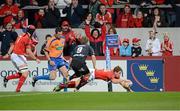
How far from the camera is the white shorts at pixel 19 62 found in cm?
2327

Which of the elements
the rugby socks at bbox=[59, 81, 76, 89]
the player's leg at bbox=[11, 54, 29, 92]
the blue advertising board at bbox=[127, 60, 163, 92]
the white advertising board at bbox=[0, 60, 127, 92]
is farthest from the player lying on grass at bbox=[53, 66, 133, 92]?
the player's leg at bbox=[11, 54, 29, 92]

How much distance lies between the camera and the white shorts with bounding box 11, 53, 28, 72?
23.3 metres

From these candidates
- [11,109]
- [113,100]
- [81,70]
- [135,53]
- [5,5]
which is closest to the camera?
[11,109]

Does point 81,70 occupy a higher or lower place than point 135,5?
lower

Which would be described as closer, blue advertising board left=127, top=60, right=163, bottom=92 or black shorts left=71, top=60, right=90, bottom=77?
black shorts left=71, top=60, right=90, bottom=77

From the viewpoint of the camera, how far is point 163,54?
2542cm

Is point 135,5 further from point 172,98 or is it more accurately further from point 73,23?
point 172,98

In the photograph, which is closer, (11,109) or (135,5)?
(11,109)

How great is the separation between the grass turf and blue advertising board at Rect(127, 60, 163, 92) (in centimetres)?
619

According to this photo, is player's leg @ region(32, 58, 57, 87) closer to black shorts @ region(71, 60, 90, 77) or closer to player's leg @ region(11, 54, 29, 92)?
player's leg @ region(11, 54, 29, 92)

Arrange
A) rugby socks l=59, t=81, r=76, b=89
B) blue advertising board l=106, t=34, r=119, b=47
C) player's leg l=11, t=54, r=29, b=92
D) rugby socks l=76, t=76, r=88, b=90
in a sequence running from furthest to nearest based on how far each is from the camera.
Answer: blue advertising board l=106, t=34, r=119, b=47, player's leg l=11, t=54, r=29, b=92, rugby socks l=76, t=76, r=88, b=90, rugby socks l=59, t=81, r=76, b=89

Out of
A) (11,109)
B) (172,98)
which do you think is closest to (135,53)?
(172,98)

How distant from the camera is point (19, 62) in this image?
2339 centimetres

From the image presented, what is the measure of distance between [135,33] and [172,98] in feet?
27.4
